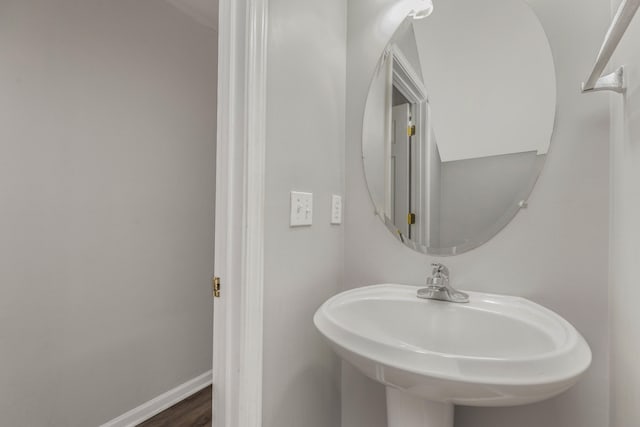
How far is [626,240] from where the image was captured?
0.69 m

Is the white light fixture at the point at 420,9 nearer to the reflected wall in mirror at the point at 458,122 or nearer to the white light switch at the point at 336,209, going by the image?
the reflected wall in mirror at the point at 458,122

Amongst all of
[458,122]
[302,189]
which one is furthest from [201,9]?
[458,122]

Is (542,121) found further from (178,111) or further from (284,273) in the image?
(178,111)

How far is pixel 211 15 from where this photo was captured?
6.35 ft

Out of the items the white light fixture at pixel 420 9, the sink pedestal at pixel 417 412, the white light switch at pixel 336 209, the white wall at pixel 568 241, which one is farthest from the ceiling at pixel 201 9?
the sink pedestal at pixel 417 412

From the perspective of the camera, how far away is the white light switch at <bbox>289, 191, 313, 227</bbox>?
934mm

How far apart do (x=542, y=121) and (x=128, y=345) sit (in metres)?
2.11

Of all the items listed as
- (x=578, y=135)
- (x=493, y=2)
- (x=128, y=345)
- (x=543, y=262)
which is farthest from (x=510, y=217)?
(x=128, y=345)

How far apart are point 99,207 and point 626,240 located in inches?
78.7

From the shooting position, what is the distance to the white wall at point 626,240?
2.03 ft

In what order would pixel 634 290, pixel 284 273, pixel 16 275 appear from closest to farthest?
pixel 634 290, pixel 284 273, pixel 16 275

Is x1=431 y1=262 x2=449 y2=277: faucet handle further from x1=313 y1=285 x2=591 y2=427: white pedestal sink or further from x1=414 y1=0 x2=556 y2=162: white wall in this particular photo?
x1=414 y1=0 x2=556 y2=162: white wall

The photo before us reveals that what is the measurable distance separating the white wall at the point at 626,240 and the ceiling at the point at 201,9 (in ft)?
6.45

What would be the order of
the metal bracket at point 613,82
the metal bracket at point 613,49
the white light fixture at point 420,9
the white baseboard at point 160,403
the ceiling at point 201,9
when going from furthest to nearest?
the ceiling at point 201,9 < the white baseboard at point 160,403 < the white light fixture at point 420,9 < the metal bracket at point 613,82 < the metal bracket at point 613,49
